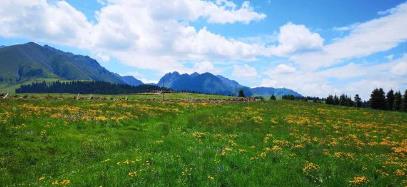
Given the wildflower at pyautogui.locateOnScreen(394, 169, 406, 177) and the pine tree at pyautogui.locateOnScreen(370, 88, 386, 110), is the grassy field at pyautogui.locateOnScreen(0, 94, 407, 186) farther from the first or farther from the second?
the pine tree at pyautogui.locateOnScreen(370, 88, 386, 110)

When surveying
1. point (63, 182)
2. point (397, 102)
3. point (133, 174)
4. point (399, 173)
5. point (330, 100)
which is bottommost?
point (63, 182)

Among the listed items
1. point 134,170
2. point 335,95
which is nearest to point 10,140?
point 134,170

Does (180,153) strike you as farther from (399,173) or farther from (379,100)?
(379,100)

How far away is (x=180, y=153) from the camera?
22750 mm

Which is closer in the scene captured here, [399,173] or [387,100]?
[399,173]

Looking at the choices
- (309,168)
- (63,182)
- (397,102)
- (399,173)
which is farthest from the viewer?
(397,102)

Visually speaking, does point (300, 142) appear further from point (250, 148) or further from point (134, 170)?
point (134, 170)

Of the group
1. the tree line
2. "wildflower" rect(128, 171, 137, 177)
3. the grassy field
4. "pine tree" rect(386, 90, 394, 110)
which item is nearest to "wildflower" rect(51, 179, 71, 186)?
the grassy field

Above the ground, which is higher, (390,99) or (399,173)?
(390,99)

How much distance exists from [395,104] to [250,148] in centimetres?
12540

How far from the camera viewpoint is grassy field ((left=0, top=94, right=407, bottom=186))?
1773 cm

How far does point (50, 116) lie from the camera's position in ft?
111

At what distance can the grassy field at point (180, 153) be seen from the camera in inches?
698

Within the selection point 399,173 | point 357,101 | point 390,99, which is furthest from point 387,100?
point 399,173
